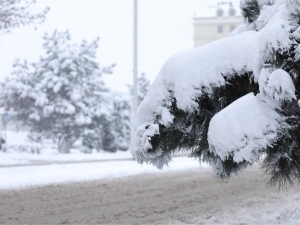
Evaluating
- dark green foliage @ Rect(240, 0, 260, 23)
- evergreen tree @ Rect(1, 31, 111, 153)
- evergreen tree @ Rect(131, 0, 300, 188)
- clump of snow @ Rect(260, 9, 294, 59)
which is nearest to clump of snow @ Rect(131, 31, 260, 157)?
evergreen tree @ Rect(131, 0, 300, 188)

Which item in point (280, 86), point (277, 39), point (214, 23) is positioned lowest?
point (280, 86)

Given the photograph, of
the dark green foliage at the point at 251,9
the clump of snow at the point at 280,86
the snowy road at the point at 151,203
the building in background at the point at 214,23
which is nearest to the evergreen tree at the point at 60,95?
the snowy road at the point at 151,203

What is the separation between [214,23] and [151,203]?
70.8 meters

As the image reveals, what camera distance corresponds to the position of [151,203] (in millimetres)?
9156

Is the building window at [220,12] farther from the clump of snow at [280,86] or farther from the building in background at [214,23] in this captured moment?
the clump of snow at [280,86]

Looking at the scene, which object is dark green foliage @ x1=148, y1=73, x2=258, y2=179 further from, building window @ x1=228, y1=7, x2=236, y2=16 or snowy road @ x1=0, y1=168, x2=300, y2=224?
building window @ x1=228, y1=7, x2=236, y2=16

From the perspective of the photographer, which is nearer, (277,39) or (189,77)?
(277,39)

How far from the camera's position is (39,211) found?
27.1 ft

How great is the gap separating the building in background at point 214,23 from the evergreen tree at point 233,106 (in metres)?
72.2

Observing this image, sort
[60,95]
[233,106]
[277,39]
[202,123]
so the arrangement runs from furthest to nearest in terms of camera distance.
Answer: [60,95] → [202,123] → [233,106] → [277,39]

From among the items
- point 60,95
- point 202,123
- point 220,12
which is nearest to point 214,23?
point 220,12

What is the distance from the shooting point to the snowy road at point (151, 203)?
7.47 m

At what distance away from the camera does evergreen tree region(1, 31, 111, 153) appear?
28.5 m

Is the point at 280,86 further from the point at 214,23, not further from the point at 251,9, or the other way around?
the point at 214,23
